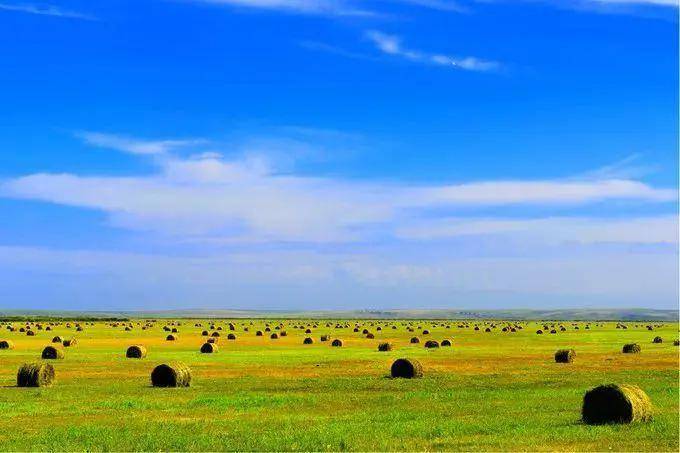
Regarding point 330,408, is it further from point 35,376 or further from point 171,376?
point 35,376

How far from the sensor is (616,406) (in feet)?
77.0

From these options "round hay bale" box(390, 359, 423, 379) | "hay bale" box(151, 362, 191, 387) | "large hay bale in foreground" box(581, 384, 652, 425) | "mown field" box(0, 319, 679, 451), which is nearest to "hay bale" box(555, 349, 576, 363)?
"mown field" box(0, 319, 679, 451)

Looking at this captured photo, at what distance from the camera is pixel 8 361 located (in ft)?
162

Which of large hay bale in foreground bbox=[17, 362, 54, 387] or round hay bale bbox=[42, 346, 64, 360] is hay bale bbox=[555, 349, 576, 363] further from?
round hay bale bbox=[42, 346, 64, 360]

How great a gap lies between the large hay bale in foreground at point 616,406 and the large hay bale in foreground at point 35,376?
72.3ft

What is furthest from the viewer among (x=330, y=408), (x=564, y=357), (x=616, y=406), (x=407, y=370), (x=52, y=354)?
(x=52, y=354)

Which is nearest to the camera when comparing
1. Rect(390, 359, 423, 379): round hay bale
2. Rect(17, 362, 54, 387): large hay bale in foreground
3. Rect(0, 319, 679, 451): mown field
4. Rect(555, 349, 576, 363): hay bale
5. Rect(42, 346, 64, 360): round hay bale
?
Rect(0, 319, 679, 451): mown field

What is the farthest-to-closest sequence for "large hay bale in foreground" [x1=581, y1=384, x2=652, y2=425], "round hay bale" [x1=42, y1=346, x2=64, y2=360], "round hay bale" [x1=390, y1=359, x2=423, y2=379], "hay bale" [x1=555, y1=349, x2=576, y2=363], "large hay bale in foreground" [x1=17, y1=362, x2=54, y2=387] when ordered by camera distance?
"round hay bale" [x1=42, y1=346, x2=64, y2=360] → "hay bale" [x1=555, y1=349, x2=576, y2=363] → "round hay bale" [x1=390, y1=359, x2=423, y2=379] → "large hay bale in foreground" [x1=17, y1=362, x2=54, y2=387] → "large hay bale in foreground" [x1=581, y1=384, x2=652, y2=425]

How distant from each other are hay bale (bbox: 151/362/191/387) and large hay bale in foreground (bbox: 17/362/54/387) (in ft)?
14.3

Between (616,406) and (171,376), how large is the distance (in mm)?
18238

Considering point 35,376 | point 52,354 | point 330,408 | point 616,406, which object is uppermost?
point 616,406

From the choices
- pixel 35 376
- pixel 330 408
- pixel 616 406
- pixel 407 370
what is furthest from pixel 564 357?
pixel 35 376

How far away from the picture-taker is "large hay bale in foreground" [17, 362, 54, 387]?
33.6 m

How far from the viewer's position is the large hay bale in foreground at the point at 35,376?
3356 centimetres
